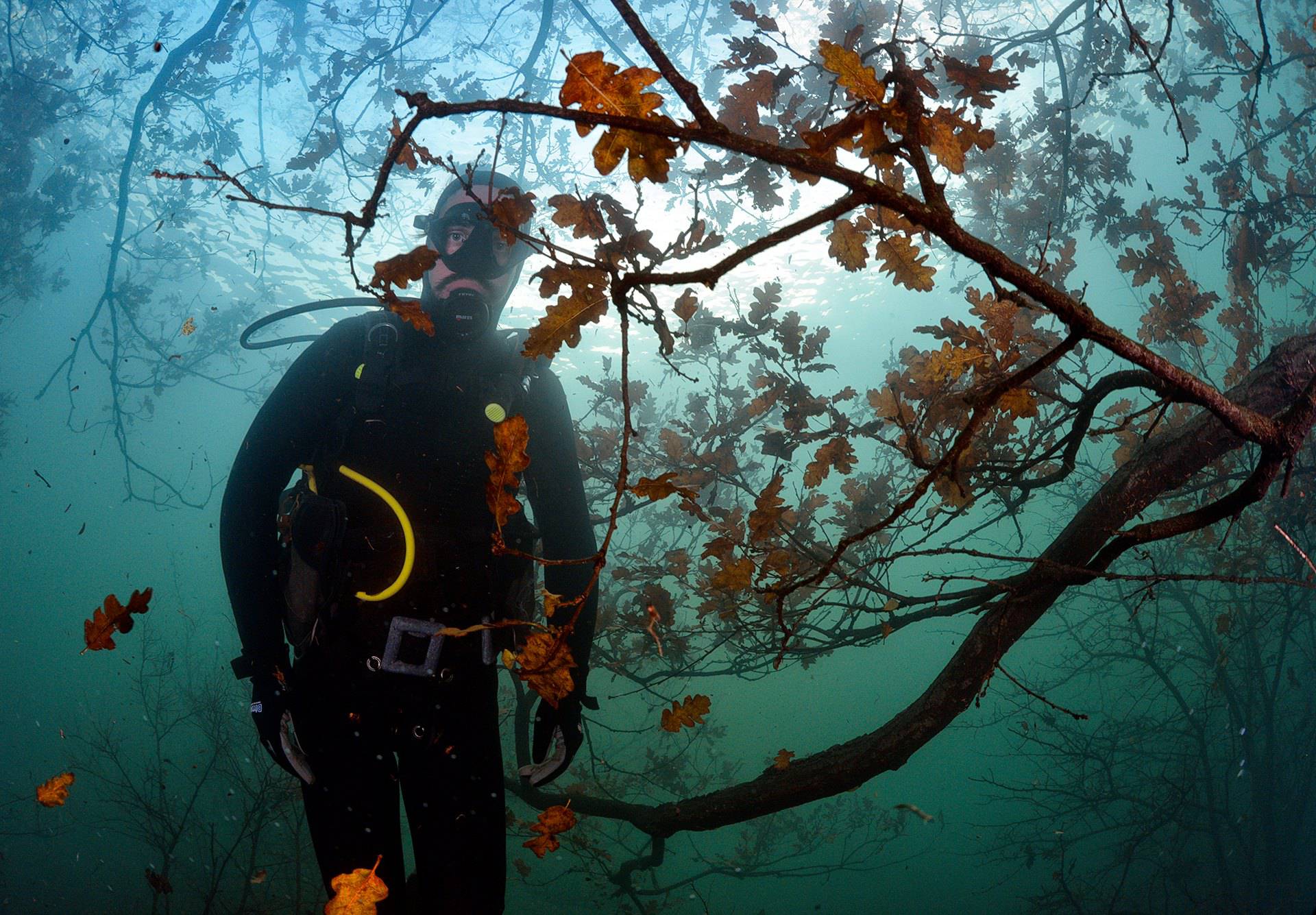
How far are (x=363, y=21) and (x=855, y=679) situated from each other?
8121 centimetres

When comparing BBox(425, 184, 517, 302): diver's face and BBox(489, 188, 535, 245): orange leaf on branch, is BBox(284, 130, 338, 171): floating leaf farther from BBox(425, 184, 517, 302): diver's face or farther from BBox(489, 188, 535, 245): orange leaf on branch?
BBox(489, 188, 535, 245): orange leaf on branch

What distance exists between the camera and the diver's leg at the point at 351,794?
2400 millimetres

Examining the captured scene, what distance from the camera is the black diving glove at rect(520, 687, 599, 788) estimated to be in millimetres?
2861

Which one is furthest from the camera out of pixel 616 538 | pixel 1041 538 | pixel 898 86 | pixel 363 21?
pixel 1041 538

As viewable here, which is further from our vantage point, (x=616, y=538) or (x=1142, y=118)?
(x=616, y=538)

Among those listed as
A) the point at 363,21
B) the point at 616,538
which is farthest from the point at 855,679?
the point at 363,21

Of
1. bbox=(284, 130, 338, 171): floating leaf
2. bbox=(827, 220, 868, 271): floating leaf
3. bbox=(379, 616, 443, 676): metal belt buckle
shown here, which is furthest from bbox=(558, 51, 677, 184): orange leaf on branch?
bbox=(284, 130, 338, 171): floating leaf

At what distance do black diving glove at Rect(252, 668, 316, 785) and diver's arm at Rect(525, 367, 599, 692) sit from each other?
1339 mm

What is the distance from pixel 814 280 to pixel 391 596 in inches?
663

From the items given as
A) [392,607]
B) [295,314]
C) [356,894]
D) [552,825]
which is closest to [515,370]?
[392,607]

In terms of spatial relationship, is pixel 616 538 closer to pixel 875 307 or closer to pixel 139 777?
pixel 875 307

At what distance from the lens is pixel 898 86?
0.91 metres

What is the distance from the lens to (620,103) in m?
0.79

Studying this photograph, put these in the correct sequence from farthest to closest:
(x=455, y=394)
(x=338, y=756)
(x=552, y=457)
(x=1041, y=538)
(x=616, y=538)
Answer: (x=1041, y=538) < (x=616, y=538) < (x=552, y=457) < (x=455, y=394) < (x=338, y=756)
